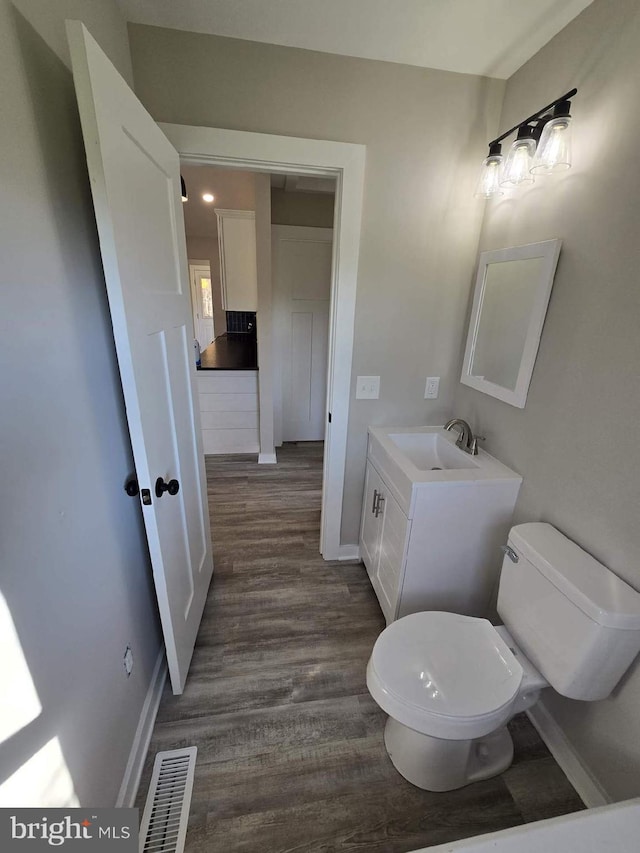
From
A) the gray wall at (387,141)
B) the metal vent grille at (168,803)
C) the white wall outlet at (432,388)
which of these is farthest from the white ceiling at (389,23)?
the metal vent grille at (168,803)

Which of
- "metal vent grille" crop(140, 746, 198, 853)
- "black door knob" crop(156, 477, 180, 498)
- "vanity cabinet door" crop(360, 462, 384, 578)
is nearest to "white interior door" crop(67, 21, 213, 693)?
"black door knob" crop(156, 477, 180, 498)

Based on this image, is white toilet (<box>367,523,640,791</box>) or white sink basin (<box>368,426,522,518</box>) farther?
white sink basin (<box>368,426,522,518</box>)

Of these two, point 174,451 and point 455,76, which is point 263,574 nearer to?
point 174,451

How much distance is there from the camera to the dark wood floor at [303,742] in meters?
1.07

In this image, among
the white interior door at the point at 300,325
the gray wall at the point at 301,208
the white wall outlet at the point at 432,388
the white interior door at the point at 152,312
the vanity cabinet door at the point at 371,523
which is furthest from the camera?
the white interior door at the point at 300,325

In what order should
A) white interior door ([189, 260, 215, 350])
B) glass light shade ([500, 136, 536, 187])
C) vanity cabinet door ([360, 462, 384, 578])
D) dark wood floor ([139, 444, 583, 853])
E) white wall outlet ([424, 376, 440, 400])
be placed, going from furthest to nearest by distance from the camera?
white interior door ([189, 260, 215, 350]), white wall outlet ([424, 376, 440, 400]), vanity cabinet door ([360, 462, 384, 578]), glass light shade ([500, 136, 536, 187]), dark wood floor ([139, 444, 583, 853])

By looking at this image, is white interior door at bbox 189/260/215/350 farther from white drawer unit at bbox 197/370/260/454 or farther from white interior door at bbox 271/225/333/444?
white drawer unit at bbox 197/370/260/454

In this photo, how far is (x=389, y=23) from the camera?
125 cm

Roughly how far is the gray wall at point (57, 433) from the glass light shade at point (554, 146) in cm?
141

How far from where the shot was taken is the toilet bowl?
3.26 feet

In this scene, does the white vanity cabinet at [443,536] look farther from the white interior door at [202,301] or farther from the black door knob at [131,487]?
the white interior door at [202,301]

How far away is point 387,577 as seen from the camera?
1.67 meters

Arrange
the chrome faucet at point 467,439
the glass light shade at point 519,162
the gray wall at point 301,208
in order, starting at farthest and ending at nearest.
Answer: the gray wall at point 301,208
the chrome faucet at point 467,439
the glass light shade at point 519,162

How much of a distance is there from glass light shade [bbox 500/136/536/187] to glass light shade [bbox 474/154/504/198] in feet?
0.29
